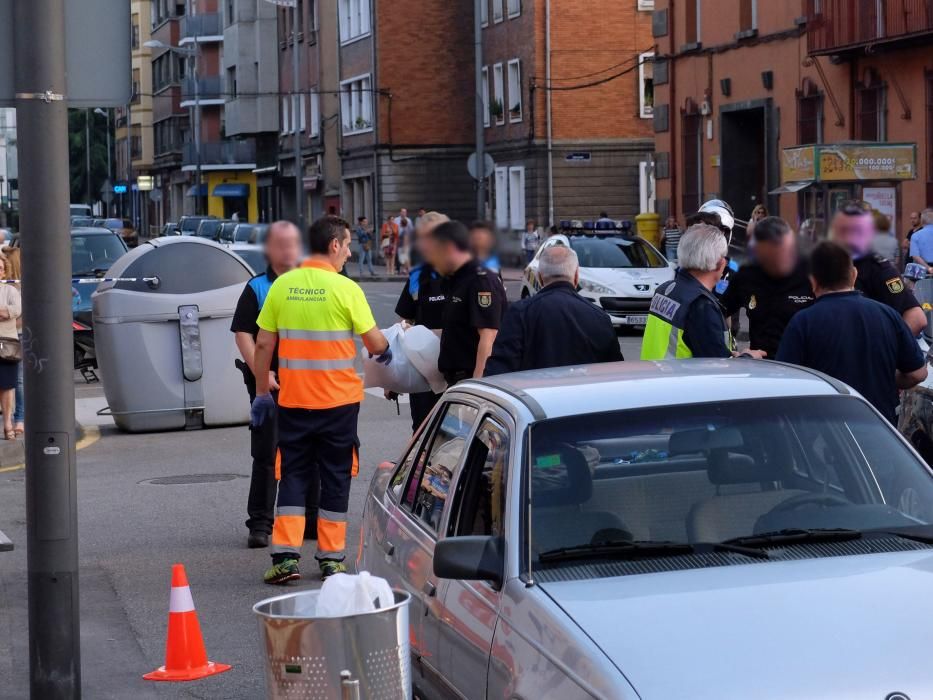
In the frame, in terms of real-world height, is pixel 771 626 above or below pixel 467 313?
below

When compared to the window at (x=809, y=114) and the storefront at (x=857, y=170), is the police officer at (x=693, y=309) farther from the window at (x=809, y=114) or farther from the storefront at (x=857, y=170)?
the window at (x=809, y=114)

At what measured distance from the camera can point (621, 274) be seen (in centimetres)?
2592

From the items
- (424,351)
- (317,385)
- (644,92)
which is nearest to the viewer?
(317,385)

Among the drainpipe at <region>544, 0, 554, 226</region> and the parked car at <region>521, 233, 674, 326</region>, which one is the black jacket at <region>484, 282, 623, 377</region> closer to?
the parked car at <region>521, 233, 674, 326</region>

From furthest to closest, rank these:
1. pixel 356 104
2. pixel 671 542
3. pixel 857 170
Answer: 1. pixel 356 104
2. pixel 857 170
3. pixel 671 542

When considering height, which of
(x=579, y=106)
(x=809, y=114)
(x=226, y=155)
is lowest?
(x=809, y=114)

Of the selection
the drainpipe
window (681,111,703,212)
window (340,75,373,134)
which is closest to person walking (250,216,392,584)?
window (681,111,703,212)

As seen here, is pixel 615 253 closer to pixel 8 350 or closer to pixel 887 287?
pixel 8 350

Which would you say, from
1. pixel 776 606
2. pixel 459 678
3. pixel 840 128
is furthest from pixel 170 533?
pixel 840 128

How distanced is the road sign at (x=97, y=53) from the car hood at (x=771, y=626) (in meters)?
2.65

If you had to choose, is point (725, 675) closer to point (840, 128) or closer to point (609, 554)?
point (609, 554)

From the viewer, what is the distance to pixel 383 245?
1965 inches

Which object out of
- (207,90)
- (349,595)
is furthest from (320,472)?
(207,90)

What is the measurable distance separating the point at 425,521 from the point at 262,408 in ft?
11.7
